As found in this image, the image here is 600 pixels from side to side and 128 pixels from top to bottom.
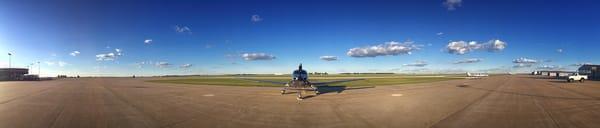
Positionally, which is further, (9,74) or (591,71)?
(9,74)

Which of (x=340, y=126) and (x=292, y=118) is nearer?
(x=340, y=126)

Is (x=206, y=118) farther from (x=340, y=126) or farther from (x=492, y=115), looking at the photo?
(x=492, y=115)

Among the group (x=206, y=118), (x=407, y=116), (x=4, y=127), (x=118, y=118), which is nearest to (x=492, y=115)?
(x=407, y=116)

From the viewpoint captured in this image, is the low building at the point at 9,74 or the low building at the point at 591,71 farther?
the low building at the point at 9,74

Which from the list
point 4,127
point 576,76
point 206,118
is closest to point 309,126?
point 206,118

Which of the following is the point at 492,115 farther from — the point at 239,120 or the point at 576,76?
the point at 576,76

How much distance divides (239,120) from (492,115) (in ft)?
32.0

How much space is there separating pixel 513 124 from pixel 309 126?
663 cm

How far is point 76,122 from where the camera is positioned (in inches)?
465

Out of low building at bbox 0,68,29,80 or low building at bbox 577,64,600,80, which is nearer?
low building at bbox 577,64,600,80

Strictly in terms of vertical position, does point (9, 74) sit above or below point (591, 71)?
above

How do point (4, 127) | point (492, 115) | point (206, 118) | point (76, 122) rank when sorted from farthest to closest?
point (492, 115) < point (206, 118) < point (76, 122) < point (4, 127)

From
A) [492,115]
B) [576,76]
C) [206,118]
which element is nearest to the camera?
[206,118]

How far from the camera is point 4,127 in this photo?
10.9 m
